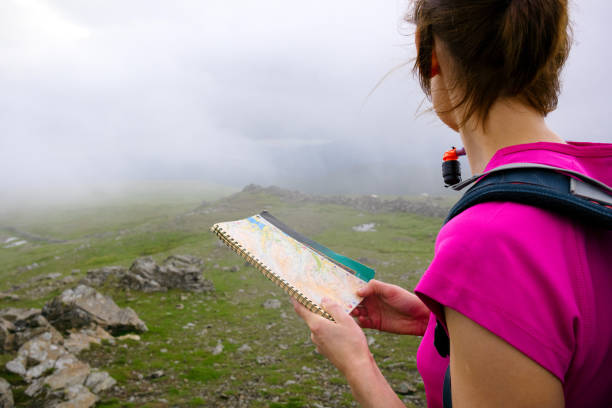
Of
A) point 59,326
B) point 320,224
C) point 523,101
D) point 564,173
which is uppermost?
point 523,101

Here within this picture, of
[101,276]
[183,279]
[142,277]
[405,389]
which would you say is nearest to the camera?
[405,389]

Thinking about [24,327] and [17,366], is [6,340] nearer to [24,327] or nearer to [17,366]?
[24,327]

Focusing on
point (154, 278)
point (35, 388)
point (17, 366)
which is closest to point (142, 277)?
point (154, 278)

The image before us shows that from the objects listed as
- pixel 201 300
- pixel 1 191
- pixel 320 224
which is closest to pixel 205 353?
pixel 201 300

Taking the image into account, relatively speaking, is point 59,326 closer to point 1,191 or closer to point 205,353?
point 205,353

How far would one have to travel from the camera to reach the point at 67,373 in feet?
25.4

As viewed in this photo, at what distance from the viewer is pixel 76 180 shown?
641ft

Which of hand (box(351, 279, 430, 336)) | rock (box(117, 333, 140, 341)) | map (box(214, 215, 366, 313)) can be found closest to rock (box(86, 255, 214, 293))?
rock (box(117, 333, 140, 341))

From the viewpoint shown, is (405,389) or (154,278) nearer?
(405,389)

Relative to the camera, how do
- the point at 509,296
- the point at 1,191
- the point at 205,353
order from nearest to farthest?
1. the point at 509,296
2. the point at 205,353
3. the point at 1,191

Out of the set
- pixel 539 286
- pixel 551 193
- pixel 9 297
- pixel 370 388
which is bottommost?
pixel 9 297

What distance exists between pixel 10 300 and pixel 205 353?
15.4 metres

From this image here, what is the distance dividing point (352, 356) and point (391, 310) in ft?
3.55

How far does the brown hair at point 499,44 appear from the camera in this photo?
145 cm
